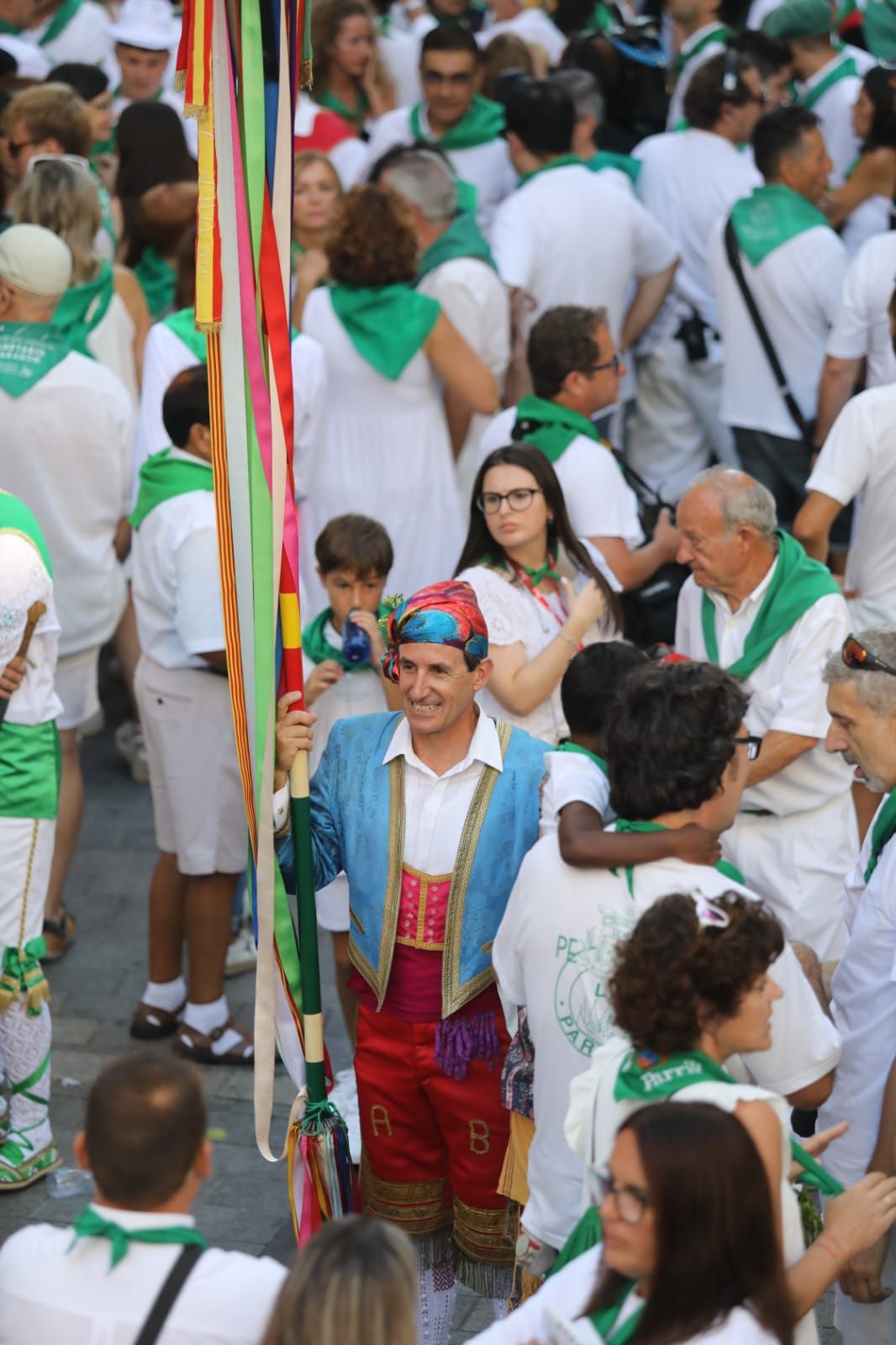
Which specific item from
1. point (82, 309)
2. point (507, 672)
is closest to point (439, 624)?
point (507, 672)

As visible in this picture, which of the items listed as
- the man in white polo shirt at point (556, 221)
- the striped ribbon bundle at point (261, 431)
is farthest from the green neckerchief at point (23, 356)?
the striped ribbon bundle at point (261, 431)

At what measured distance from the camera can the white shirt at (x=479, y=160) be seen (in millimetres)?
7918

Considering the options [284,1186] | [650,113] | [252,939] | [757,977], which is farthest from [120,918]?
[650,113]

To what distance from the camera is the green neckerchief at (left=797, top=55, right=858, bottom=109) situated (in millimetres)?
8250

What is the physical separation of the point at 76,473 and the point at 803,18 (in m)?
4.70

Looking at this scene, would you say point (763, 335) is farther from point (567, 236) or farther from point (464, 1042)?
point (464, 1042)

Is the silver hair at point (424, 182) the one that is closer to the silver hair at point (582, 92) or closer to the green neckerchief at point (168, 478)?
the silver hair at point (582, 92)

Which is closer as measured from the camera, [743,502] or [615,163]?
[743,502]

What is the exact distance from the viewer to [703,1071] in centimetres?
254

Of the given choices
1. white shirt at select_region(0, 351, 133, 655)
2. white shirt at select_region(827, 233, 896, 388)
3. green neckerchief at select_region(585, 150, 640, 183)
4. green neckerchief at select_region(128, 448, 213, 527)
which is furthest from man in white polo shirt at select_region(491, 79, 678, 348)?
green neckerchief at select_region(128, 448, 213, 527)

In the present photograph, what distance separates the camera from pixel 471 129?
784cm

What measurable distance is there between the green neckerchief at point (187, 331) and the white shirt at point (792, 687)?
199 centimetres

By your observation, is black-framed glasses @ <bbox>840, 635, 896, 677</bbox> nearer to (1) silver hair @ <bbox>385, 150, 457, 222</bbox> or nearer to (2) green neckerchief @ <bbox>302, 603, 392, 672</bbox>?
(2) green neckerchief @ <bbox>302, 603, 392, 672</bbox>

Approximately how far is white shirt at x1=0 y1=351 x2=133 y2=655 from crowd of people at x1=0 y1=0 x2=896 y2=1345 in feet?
0.05
